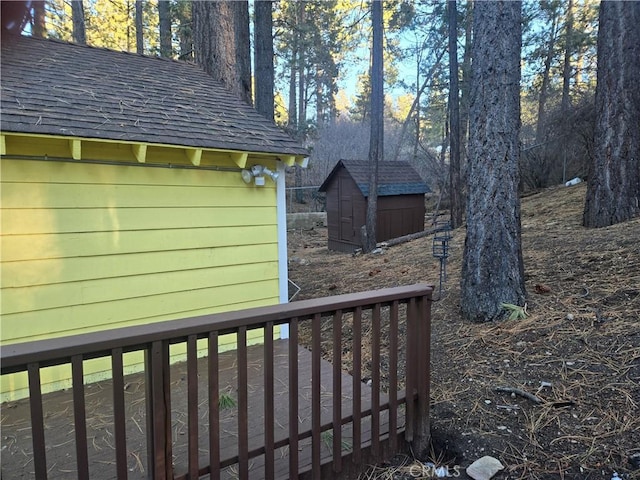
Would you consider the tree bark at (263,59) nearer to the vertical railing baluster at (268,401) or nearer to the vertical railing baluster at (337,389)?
the vertical railing baluster at (337,389)

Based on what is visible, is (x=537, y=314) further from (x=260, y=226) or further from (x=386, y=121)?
(x=386, y=121)

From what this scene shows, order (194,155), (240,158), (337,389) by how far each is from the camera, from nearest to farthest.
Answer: (337,389) → (194,155) → (240,158)

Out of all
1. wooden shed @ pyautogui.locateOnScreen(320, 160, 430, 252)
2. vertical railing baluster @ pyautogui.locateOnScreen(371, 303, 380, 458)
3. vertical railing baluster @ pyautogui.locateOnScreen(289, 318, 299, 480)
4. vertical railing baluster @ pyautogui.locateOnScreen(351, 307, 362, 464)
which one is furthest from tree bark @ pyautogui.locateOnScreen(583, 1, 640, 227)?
wooden shed @ pyautogui.locateOnScreen(320, 160, 430, 252)

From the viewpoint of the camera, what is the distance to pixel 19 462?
7.27 feet

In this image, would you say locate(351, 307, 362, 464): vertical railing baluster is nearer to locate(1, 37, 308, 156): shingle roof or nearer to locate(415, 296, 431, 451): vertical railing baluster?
locate(415, 296, 431, 451): vertical railing baluster

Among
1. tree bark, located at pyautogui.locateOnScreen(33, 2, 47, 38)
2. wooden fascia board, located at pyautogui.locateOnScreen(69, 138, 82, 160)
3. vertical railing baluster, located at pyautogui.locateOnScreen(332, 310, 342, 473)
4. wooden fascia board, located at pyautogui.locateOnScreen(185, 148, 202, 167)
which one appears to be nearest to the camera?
vertical railing baluster, located at pyautogui.locateOnScreen(332, 310, 342, 473)

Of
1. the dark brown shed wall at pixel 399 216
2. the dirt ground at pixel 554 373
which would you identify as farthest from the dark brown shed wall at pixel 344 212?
the dirt ground at pixel 554 373

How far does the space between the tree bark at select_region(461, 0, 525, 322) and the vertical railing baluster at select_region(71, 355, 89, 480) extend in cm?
304

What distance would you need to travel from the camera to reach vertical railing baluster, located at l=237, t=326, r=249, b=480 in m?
1.67

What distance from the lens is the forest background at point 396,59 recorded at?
468 inches

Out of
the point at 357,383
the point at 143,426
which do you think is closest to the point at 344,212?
the point at 143,426

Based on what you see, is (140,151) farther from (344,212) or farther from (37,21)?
(344,212)

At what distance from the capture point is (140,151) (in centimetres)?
330

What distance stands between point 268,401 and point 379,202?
10942 mm
